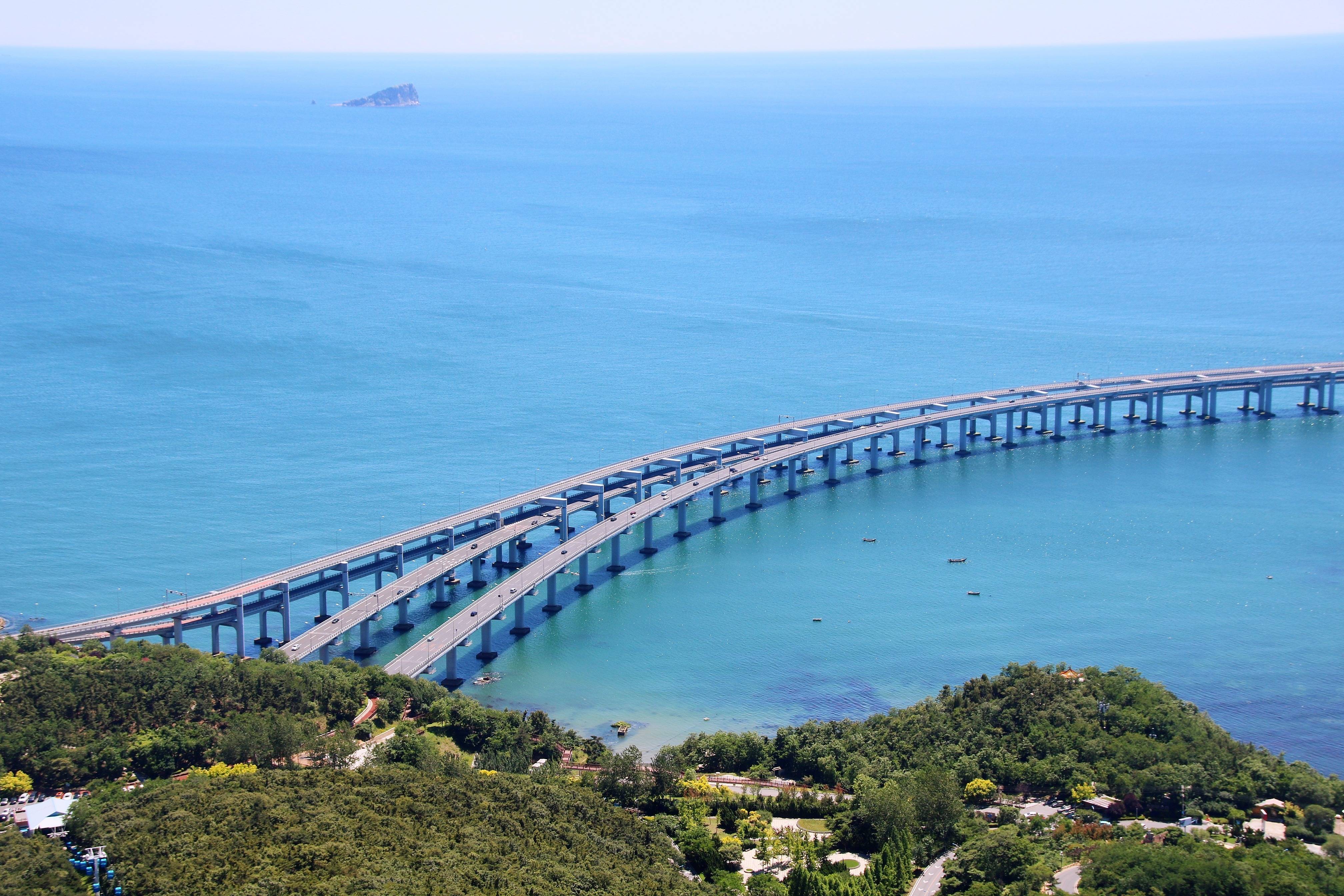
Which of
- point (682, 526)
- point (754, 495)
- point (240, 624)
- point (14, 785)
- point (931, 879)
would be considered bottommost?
point (931, 879)


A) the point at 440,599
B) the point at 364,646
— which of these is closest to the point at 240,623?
the point at 364,646

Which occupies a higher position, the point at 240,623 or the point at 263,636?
the point at 240,623

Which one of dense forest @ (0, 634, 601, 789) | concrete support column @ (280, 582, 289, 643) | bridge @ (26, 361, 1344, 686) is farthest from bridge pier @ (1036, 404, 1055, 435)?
dense forest @ (0, 634, 601, 789)

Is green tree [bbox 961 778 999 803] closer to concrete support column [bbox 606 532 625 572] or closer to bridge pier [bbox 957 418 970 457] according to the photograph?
concrete support column [bbox 606 532 625 572]

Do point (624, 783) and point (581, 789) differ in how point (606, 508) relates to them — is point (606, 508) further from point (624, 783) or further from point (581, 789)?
point (581, 789)

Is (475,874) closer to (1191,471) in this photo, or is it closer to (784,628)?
(784,628)

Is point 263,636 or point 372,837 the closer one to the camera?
point 372,837

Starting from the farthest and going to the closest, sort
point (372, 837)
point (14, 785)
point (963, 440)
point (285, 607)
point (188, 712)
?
point (963, 440), point (285, 607), point (188, 712), point (14, 785), point (372, 837)

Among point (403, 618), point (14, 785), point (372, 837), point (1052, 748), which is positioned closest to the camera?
point (372, 837)
